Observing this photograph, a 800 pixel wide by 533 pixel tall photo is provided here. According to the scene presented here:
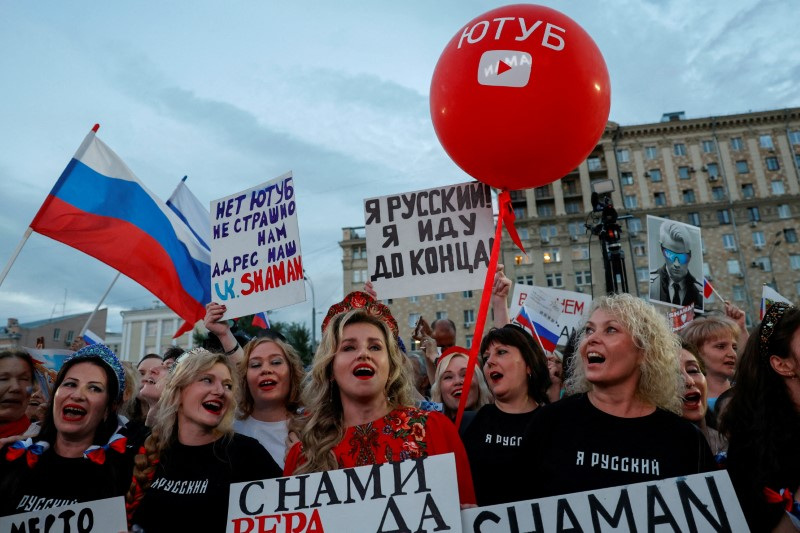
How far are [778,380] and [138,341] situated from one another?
7647cm

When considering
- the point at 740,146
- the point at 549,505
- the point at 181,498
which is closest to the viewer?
the point at 549,505

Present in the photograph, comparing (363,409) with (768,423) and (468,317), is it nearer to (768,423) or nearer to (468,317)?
(768,423)

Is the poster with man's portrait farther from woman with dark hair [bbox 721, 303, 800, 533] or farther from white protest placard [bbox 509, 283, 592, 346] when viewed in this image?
woman with dark hair [bbox 721, 303, 800, 533]

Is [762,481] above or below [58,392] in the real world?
below

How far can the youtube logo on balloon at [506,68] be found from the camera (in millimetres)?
2947

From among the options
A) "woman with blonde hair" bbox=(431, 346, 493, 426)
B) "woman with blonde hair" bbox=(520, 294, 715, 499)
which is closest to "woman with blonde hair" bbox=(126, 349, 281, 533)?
"woman with blonde hair" bbox=(520, 294, 715, 499)

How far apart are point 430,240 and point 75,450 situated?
258 centimetres

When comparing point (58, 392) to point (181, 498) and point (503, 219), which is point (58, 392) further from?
point (503, 219)

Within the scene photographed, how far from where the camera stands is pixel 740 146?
4869cm

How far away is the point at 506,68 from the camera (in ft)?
9.72

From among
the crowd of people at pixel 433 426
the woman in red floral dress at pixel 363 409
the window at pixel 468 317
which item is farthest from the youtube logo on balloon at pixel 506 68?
the window at pixel 468 317

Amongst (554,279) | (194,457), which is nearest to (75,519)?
(194,457)

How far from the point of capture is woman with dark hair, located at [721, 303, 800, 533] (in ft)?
6.91

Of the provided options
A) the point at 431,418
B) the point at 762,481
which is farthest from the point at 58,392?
the point at 762,481
